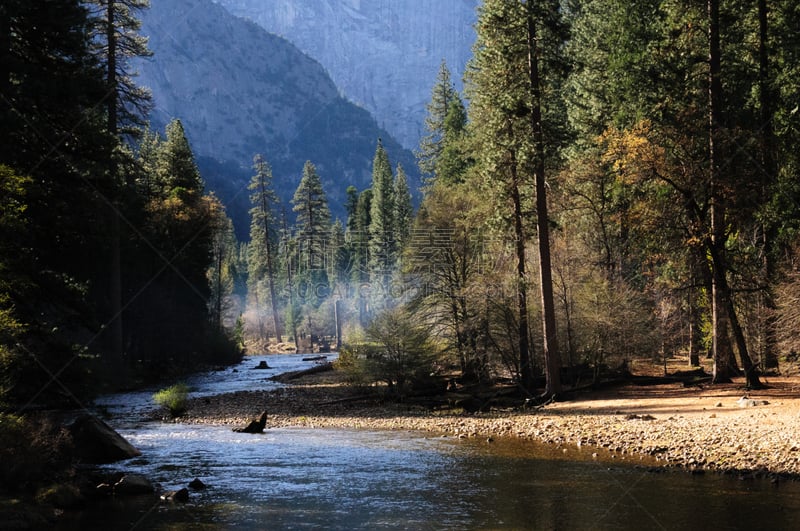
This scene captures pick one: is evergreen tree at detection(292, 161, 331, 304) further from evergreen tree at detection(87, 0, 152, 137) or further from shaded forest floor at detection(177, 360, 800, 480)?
shaded forest floor at detection(177, 360, 800, 480)

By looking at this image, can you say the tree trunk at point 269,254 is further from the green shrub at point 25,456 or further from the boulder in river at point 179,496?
the boulder in river at point 179,496

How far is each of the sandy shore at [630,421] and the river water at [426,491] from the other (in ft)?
3.44

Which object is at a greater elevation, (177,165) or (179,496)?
(177,165)

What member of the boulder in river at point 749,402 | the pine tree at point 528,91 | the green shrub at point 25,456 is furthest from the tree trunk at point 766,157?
the green shrub at point 25,456

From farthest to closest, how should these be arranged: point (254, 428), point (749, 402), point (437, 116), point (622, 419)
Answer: point (437, 116), point (254, 428), point (622, 419), point (749, 402)

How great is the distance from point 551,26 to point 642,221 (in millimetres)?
7383

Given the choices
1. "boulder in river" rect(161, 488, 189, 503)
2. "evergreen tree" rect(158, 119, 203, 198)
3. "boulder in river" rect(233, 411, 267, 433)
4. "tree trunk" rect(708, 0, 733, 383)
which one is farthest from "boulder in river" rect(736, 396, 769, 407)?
"evergreen tree" rect(158, 119, 203, 198)

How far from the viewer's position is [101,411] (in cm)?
2322

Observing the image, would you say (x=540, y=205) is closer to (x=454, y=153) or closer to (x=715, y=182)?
(x=715, y=182)

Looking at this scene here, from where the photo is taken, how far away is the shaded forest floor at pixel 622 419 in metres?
14.7

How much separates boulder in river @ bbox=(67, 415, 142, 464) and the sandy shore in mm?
5966

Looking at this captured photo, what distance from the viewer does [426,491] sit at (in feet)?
42.6

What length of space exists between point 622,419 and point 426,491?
854 cm

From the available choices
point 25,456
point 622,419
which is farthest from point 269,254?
point 25,456
